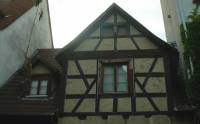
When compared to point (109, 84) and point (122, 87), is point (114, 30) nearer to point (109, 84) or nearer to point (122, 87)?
point (109, 84)

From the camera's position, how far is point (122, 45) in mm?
13914

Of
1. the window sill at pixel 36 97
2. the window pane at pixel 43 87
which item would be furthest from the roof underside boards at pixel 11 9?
the window sill at pixel 36 97

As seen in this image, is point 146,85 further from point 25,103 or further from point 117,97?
point 25,103

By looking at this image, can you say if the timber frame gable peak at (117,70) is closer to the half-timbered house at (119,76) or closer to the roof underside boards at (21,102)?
the half-timbered house at (119,76)

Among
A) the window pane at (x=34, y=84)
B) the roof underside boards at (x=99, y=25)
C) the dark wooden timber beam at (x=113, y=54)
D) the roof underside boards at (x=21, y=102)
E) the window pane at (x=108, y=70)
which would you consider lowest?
the roof underside boards at (x=21, y=102)

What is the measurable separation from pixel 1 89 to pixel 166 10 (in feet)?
31.3

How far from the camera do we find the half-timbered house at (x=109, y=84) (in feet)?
40.7

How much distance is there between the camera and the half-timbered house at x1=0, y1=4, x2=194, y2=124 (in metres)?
12.4

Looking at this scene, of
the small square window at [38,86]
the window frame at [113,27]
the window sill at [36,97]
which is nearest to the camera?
the window frame at [113,27]

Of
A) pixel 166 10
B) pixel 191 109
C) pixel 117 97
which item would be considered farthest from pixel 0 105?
pixel 166 10

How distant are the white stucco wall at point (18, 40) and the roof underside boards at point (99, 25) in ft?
7.22

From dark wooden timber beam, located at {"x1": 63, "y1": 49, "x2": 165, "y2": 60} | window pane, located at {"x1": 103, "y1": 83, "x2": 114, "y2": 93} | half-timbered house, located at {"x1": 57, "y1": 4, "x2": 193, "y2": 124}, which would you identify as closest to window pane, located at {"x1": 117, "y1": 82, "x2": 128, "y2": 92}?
half-timbered house, located at {"x1": 57, "y1": 4, "x2": 193, "y2": 124}

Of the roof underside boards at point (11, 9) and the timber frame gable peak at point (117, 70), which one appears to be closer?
the timber frame gable peak at point (117, 70)

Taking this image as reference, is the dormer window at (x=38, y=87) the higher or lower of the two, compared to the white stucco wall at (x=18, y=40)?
lower
